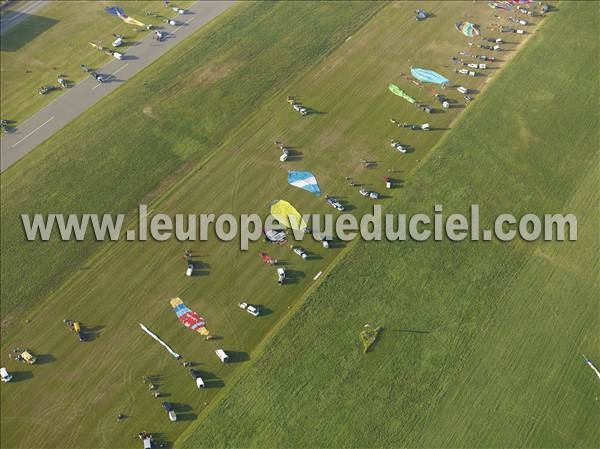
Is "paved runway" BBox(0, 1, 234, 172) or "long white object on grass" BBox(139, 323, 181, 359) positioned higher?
"paved runway" BBox(0, 1, 234, 172)

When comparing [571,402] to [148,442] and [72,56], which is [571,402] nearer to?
[148,442]

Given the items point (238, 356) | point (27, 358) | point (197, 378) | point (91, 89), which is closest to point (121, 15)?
point (91, 89)

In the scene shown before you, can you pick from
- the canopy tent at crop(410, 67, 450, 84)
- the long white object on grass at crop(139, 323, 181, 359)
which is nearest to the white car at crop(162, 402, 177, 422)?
the long white object on grass at crop(139, 323, 181, 359)

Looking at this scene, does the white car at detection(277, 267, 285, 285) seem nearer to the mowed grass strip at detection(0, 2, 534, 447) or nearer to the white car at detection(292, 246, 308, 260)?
the mowed grass strip at detection(0, 2, 534, 447)

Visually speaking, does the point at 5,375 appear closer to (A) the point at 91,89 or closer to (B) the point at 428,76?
(A) the point at 91,89

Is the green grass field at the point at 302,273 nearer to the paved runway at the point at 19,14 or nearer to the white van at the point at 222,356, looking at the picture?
the white van at the point at 222,356

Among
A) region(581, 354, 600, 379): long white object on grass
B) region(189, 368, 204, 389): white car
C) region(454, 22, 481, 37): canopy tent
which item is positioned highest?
region(454, 22, 481, 37): canopy tent
